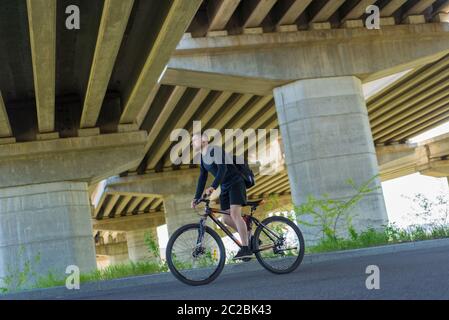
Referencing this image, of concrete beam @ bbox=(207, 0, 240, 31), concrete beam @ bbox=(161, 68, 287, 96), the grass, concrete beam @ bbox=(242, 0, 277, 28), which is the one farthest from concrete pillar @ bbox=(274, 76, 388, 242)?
the grass

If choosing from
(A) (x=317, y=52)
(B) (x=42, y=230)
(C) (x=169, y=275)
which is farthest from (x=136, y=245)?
(C) (x=169, y=275)

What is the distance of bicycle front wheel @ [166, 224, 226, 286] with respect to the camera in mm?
7316

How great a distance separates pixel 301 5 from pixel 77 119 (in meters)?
7.23

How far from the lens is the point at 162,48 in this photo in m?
12.0

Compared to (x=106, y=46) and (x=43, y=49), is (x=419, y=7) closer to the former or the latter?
(x=106, y=46)

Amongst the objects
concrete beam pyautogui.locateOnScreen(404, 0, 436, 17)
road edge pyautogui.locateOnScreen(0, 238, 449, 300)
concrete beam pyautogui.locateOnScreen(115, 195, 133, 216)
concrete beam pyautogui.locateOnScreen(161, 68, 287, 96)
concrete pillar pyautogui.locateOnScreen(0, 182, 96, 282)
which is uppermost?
concrete beam pyautogui.locateOnScreen(404, 0, 436, 17)

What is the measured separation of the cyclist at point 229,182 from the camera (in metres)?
7.58

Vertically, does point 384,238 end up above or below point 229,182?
below

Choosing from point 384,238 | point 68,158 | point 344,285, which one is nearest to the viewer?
point 344,285

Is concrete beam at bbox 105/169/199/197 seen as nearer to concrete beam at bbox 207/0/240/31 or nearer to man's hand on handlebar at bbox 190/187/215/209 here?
concrete beam at bbox 207/0/240/31

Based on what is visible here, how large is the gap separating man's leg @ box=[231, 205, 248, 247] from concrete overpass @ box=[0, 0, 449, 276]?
3900 millimetres

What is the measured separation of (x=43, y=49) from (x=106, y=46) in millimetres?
1092

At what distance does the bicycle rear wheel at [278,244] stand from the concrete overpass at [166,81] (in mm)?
4049

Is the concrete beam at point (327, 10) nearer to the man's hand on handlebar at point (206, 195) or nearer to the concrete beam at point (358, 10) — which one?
the concrete beam at point (358, 10)
